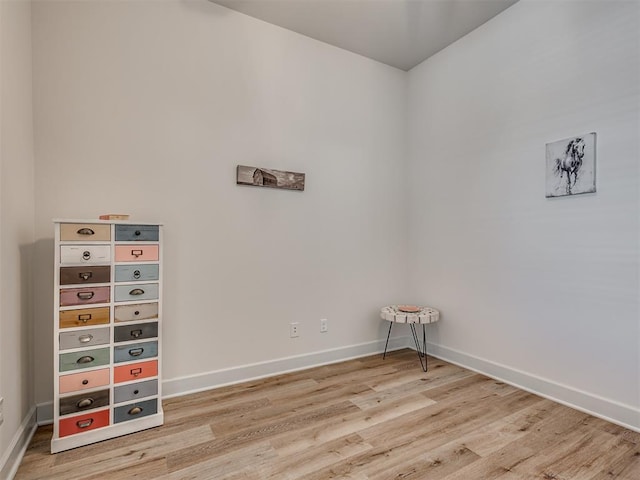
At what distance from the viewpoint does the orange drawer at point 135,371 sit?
1839mm

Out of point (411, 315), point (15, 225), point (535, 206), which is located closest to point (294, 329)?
point (411, 315)

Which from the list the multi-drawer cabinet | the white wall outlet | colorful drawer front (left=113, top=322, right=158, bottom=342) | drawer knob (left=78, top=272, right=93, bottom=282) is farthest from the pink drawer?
the white wall outlet

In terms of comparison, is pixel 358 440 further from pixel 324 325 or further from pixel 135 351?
pixel 135 351

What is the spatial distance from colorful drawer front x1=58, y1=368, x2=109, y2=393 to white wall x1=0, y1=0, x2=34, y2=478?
21 centimetres

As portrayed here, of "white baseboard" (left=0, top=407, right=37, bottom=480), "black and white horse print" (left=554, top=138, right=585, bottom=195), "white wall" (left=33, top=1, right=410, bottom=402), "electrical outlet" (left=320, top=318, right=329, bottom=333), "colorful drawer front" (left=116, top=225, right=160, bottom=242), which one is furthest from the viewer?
"electrical outlet" (left=320, top=318, right=329, bottom=333)

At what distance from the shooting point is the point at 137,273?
1.89m

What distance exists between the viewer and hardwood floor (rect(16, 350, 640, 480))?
1.57m

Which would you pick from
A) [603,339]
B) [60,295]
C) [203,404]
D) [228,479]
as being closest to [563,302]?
[603,339]

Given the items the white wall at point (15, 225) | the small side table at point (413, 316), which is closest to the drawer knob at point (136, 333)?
the white wall at point (15, 225)

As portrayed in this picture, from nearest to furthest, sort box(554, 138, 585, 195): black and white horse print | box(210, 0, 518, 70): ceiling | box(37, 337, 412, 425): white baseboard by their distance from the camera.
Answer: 1. box(554, 138, 585, 195): black and white horse print
2. box(37, 337, 412, 425): white baseboard
3. box(210, 0, 518, 70): ceiling

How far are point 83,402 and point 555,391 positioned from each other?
293 cm

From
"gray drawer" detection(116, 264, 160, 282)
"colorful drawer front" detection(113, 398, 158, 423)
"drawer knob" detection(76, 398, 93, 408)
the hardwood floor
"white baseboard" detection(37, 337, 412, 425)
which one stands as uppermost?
"gray drawer" detection(116, 264, 160, 282)

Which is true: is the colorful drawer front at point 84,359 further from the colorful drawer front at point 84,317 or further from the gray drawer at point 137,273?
the gray drawer at point 137,273

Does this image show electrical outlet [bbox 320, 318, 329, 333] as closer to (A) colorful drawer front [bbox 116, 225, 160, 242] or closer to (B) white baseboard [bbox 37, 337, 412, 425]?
(B) white baseboard [bbox 37, 337, 412, 425]
